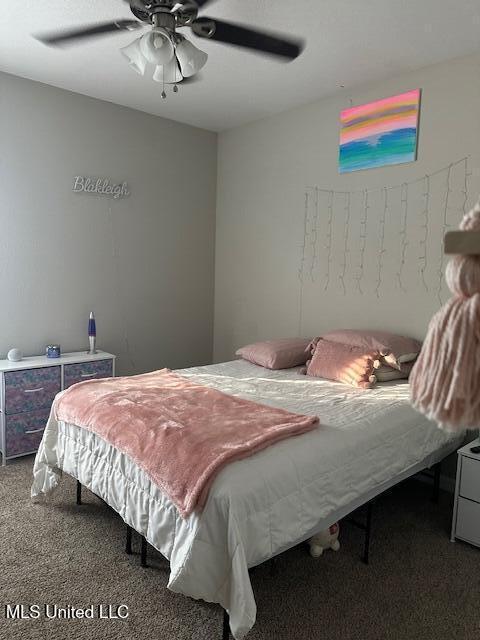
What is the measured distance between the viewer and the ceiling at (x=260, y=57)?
2.34 m

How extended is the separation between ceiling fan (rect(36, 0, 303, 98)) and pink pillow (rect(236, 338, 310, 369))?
1.86 m

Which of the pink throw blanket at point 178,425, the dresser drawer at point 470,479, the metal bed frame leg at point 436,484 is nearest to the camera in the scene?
the pink throw blanket at point 178,425

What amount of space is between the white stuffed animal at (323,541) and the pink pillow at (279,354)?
126 centimetres

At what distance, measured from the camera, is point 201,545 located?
5.16 feet

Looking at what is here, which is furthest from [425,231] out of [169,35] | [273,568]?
[273,568]

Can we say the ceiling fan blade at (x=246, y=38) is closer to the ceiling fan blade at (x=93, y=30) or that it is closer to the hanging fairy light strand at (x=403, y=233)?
the ceiling fan blade at (x=93, y=30)

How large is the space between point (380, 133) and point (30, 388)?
302cm

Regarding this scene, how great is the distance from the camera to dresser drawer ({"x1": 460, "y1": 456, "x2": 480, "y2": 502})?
2326 mm

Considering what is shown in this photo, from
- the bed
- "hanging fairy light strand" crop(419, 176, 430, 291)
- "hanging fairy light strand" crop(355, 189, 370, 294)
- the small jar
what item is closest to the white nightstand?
the bed

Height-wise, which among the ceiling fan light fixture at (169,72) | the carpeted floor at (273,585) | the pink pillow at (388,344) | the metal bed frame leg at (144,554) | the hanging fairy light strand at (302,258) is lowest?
the carpeted floor at (273,585)

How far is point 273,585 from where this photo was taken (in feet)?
6.62

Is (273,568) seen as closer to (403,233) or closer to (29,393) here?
(29,393)

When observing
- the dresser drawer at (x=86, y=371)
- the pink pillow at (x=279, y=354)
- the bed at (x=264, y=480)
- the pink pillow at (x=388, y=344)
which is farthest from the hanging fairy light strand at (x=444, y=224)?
the dresser drawer at (x=86, y=371)

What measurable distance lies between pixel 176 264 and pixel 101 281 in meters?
0.77
